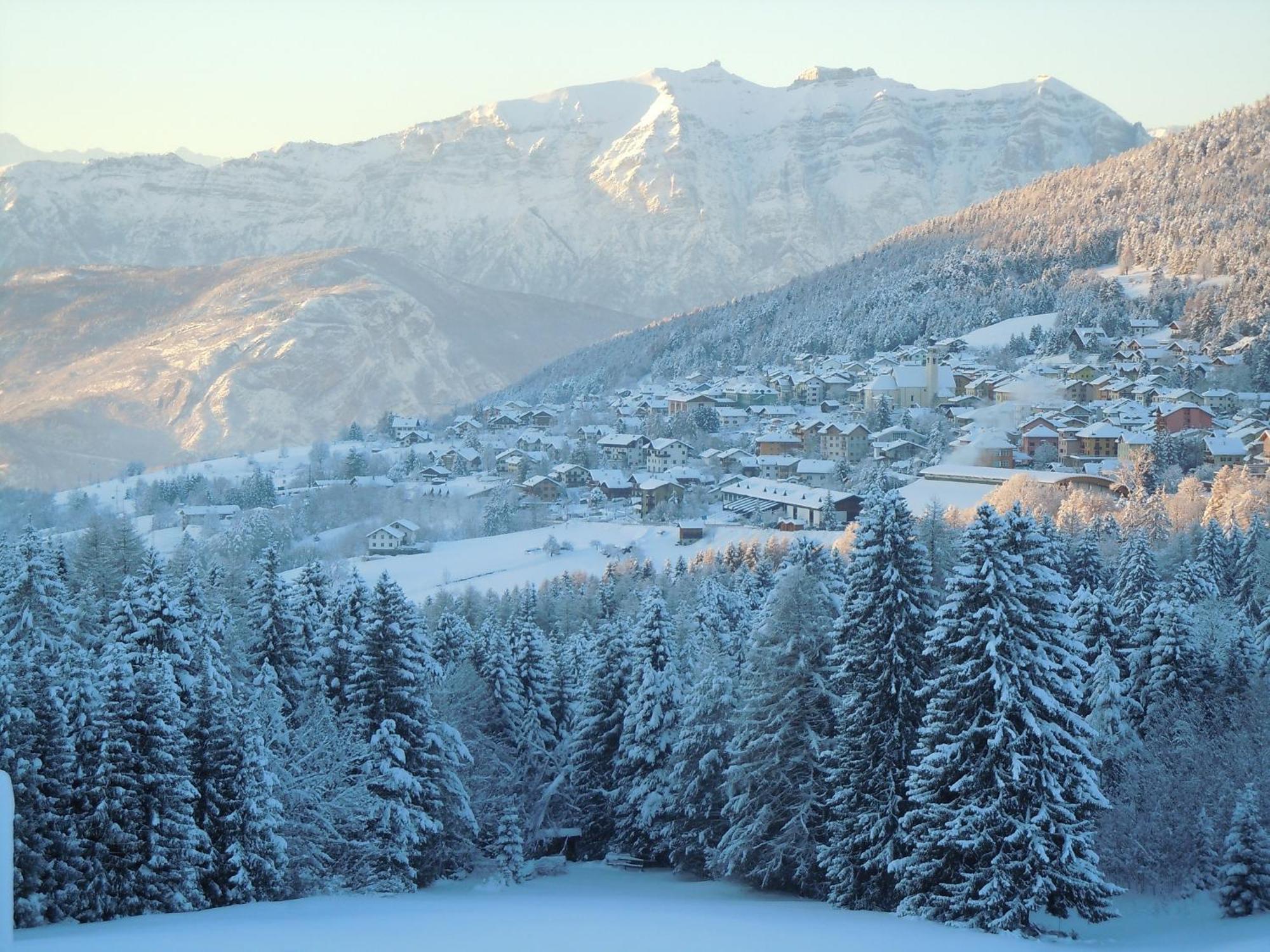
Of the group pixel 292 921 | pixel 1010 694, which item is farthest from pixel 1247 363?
pixel 292 921

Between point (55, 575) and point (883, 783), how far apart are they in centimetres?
1584

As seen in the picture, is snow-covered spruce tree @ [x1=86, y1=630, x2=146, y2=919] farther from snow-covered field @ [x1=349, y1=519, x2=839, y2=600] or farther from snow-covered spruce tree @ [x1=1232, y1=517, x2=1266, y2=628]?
snow-covered field @ [x1=349, y1=519, x2=839, y2=600]

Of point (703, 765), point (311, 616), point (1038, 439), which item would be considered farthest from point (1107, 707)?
point (1038, 439)

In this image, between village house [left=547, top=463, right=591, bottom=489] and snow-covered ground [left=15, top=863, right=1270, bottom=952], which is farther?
village house [left=547, top=463, right=591, bottom=489]

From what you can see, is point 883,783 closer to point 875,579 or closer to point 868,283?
point 875,579

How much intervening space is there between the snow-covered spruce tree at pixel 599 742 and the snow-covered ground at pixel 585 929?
8.83 meters

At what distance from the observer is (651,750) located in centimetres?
2673

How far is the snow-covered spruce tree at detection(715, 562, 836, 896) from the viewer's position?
21875 mm

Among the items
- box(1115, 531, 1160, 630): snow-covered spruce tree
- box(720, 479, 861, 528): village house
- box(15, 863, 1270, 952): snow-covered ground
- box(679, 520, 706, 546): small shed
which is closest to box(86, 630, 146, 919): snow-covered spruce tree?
box(15, 863, 1270, 952): snow-covered ground

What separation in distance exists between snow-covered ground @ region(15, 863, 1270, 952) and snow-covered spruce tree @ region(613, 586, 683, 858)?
21.1ft

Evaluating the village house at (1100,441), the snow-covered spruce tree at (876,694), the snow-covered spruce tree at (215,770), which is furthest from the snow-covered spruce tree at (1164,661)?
the village house at (1100,441)

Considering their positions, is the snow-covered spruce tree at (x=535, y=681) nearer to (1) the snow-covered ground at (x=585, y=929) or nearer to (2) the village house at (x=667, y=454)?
(1) the snow-covered ground at (x=585, y=929)

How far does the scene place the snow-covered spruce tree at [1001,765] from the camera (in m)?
16.7

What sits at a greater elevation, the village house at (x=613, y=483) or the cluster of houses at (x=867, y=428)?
the cluster of houses at (x=867, y=428)
